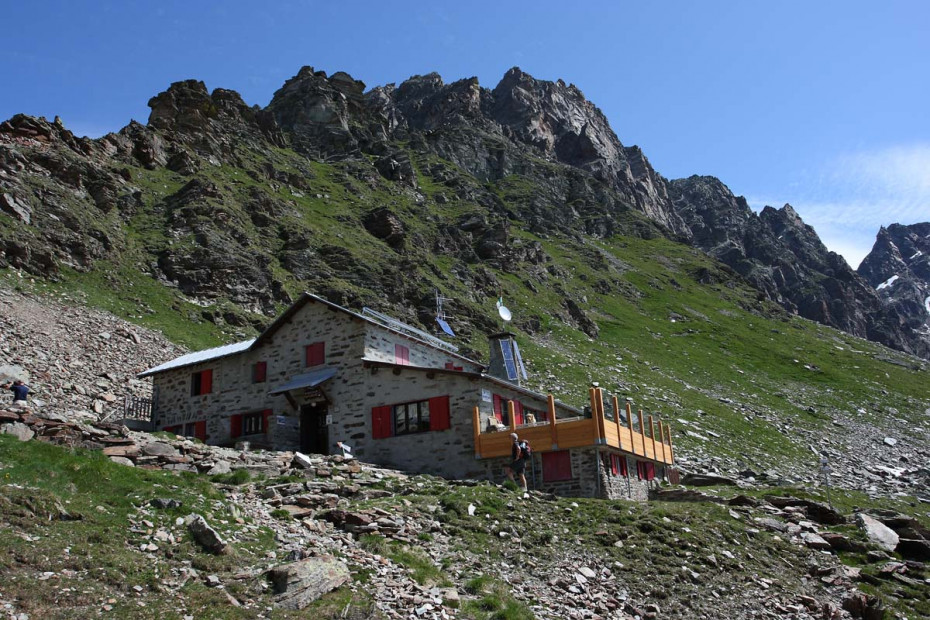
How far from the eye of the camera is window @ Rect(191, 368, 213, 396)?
38844 mm

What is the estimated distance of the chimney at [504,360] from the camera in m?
44.7

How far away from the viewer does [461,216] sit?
13500 centimetres

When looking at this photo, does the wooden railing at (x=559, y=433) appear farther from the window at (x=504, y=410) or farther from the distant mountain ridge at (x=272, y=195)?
the distant mountain ridge at (x=272, y=195)

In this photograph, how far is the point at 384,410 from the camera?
1287 inches

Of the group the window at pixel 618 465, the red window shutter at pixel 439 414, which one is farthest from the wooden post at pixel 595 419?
the red window shutter at pixel 439 414

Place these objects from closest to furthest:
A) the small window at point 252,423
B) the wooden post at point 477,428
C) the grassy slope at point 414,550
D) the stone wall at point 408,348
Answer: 1. the grassy slope at point 414,550
2. the wooden post at point 477,428
3. the stone wall at point 408,348
4. the small window at point 252,423

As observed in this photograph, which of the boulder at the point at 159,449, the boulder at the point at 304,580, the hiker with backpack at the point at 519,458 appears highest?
the boulder at the point at 159,449

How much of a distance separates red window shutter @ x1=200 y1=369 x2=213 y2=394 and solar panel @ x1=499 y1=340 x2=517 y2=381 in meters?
17.9

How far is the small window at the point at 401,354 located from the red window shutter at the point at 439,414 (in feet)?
15.4

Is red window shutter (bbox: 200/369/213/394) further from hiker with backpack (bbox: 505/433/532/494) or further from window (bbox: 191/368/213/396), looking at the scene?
hiker with backpack (bbox: 505/433/532/494)

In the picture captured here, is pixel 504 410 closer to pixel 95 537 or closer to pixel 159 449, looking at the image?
pixel 159 449

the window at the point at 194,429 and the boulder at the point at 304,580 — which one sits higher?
the window at the point at 194,429

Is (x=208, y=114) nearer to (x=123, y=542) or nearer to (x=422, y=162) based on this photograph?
(x=422, y=162)

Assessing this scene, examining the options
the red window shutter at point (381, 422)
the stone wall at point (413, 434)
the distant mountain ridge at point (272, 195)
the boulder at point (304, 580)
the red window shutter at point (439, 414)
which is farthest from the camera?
the distant mountain ridge at point (272, 195)
